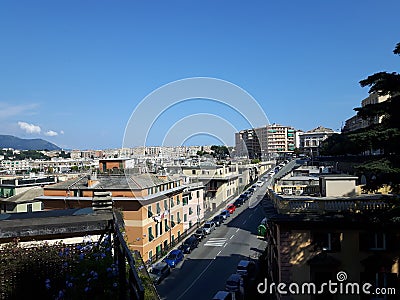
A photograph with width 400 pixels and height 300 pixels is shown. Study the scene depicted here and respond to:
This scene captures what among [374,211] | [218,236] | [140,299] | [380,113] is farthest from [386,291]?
[218,236]

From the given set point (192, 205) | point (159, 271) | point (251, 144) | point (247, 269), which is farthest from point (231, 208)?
point (251, 144)

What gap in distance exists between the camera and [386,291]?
9625mm

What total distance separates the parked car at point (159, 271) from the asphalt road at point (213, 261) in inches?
10.8

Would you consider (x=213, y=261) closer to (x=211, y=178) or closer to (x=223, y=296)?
(x=223, y=296)

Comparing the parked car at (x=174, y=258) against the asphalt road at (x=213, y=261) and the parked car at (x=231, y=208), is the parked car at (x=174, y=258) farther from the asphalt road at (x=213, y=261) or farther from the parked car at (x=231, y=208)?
the parked car at (x=231, y=208)

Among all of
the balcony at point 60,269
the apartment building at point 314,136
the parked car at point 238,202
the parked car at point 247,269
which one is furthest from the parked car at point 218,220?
the apartment building at point 314,136

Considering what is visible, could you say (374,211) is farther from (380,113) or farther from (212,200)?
(212,200)

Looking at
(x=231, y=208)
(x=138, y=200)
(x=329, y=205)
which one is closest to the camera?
(x=329, y=205)

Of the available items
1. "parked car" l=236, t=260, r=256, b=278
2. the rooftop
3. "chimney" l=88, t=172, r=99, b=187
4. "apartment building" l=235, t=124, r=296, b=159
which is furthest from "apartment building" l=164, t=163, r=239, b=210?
"apartment building" l=235, t=124, r=296, b=159

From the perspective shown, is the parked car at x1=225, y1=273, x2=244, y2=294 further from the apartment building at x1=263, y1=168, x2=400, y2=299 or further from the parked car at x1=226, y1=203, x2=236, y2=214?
the parked car at x1=226, y1=203, x2=236, y2=214

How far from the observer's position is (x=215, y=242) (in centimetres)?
2638

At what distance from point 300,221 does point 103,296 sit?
7925 millimetres

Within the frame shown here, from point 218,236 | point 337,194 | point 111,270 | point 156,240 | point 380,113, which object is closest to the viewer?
point 111,270

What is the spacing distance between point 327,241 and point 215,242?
1737 centimetres
